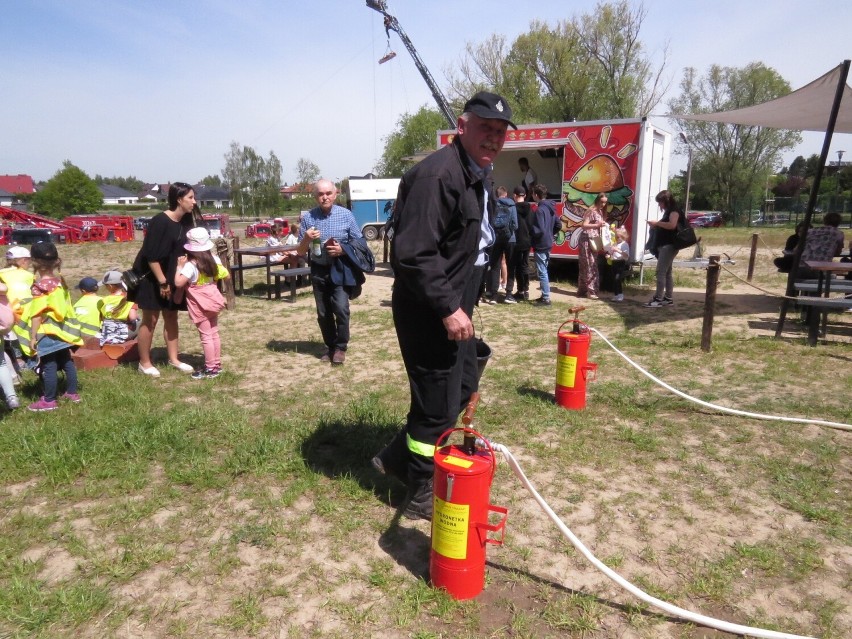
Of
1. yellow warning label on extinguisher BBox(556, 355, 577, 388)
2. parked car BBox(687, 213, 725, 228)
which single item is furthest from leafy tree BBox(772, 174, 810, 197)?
yellow warning label on extinguisher BBox(556, 355, 577, 388)

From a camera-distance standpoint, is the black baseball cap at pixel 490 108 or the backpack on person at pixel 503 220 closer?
the black baseball cap at pixel 490 108

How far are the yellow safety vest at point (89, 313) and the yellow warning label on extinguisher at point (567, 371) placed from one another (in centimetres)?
395

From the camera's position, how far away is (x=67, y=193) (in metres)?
67.9

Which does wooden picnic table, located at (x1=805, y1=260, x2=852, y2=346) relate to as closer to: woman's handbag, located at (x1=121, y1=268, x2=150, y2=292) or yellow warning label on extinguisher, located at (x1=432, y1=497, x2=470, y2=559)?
yellow warning label on extinguisher, located at (x1=432, y1=497, x2=470, y2=559)

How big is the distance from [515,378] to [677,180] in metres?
48.8

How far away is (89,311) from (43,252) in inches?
26.0

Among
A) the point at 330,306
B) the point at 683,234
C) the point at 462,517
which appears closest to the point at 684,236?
the point at 683,234

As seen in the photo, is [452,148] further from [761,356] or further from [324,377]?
[761,356]

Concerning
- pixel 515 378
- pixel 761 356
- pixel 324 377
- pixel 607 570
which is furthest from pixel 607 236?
pixel 607 570

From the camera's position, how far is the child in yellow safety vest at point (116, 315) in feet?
19.9

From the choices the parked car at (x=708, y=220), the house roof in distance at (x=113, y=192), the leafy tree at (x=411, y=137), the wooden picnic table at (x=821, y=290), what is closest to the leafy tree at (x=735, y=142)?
the parked car at (x=708, y=220)

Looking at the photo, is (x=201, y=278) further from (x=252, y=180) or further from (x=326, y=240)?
(x=252, y=180)

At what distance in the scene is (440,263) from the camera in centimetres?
251

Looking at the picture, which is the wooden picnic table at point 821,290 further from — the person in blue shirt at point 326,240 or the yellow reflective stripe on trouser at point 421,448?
the yellow reflective stripe on trouser at point 421,448
